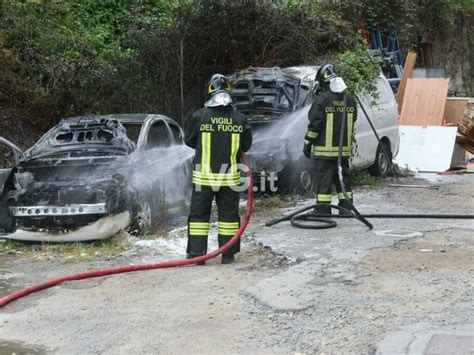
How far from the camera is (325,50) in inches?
518

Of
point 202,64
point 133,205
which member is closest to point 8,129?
point 202,64

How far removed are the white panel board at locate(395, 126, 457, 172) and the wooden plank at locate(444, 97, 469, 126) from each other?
44.8 inches

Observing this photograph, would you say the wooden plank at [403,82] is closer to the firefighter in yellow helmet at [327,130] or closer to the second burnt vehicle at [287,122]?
the second burnt vehicle at [287,122]

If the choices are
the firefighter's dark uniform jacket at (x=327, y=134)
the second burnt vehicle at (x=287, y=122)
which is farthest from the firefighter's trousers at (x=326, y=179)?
the second burnt vehicle at (x=287, y=122)

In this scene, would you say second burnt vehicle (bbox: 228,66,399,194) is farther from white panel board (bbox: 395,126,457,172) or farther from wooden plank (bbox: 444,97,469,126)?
wooden plank (bbox: 444,97,469,126)

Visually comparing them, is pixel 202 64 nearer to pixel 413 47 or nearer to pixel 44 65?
pixel 44 65

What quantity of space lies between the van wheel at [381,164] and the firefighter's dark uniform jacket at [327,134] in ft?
11.8

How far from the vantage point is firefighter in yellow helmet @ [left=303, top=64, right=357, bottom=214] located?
8398mm

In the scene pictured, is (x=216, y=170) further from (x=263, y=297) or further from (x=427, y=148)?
(x=427, y=148)

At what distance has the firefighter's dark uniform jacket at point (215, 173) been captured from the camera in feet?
22.1

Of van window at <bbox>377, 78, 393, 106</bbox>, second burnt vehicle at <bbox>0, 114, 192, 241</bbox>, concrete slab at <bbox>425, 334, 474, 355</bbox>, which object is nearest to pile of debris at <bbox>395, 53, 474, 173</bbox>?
van window at <bbox>377, 78, 393, 106</bbox>

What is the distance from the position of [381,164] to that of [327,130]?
13.5ft

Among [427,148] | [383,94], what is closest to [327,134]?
[383,94]

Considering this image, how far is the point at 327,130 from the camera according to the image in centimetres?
846
